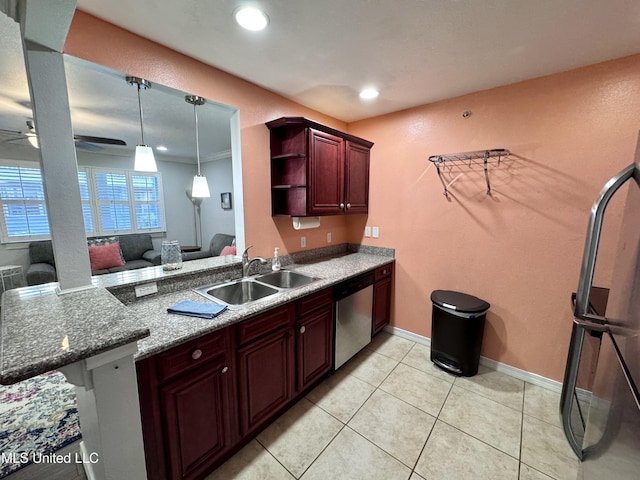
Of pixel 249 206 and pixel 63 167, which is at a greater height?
pixel 63 167

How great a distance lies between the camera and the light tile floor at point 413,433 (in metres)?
1.43

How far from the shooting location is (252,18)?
4.39ft

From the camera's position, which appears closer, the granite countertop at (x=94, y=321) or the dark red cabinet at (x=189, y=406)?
the granite countertop at (x=94, y=321)

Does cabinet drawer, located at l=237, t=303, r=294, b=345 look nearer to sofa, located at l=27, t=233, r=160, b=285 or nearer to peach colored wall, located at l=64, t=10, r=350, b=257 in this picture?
peach colored wall, located at l=64, t=10, r=350, b=257

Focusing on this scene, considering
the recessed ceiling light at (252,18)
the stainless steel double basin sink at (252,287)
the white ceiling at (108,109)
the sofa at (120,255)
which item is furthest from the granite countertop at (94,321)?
the sofa at (120,255)

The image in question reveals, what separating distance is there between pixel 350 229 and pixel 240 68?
201 cm

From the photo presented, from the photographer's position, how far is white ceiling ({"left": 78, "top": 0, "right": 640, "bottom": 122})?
127 centimetres

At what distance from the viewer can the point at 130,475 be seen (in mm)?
972

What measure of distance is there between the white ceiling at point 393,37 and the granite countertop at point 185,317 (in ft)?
5.03

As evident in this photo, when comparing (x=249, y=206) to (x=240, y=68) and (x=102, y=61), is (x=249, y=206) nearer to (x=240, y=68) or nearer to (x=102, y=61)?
(x=240, y=68)

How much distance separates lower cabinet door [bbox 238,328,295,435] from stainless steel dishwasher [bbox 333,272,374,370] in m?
0.54

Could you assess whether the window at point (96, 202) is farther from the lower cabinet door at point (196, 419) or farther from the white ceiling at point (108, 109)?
the lower cabinet door at point (196, 419)

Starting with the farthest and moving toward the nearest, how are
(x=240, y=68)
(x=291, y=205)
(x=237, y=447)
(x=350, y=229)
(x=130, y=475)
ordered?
(x=350, y=229) < (x=291, y=205) < (x=240, y=68) < (x=237, y=447) < (x=130, y=475)

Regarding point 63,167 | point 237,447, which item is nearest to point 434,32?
point 63,167
